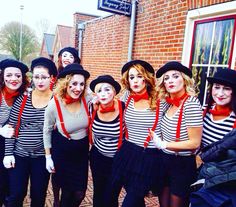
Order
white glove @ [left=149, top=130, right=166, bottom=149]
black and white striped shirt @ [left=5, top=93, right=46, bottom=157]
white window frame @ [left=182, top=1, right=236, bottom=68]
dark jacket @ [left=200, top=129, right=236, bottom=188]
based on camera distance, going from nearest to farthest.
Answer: dark jacket @ [left=200, top=129, right=236, bottom=188] < white glove @ [left=149, top=130, right=166, bottom=149] < black and white striped shirt @ [left=5, top=93, right=46, bottom=157] < white window frame @ [left=182, top=1, right=236, bottom=68]

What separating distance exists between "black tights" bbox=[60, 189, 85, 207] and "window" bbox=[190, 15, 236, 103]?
2445mm

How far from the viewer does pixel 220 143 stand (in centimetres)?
193

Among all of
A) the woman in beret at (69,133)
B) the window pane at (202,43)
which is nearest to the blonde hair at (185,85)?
the woman in beret at (69,133)

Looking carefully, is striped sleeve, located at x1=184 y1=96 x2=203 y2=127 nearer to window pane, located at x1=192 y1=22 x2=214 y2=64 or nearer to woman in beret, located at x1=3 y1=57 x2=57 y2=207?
woman in beret, located at x1=3 y1=57 x2=57 y2=207

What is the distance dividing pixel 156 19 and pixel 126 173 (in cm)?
350

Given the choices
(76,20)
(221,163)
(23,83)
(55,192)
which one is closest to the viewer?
(221,163)

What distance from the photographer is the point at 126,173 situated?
2.54 meters

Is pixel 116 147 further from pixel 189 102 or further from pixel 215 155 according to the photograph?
pixel 215 155

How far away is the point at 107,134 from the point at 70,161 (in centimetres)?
53

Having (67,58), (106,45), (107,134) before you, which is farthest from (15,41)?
(107,134)

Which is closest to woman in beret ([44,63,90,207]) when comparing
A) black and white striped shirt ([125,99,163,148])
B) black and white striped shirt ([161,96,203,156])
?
black and white striped shirt ([125,99,163,148])

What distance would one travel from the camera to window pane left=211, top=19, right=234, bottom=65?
150 inches

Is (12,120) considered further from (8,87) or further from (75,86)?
(75,86)

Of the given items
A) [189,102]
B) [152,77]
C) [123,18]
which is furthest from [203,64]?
[123,18]
